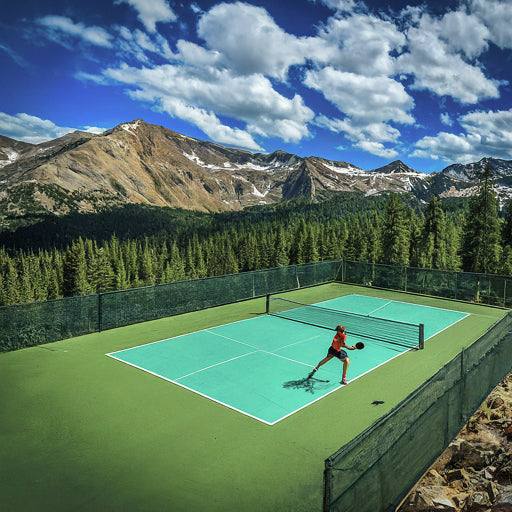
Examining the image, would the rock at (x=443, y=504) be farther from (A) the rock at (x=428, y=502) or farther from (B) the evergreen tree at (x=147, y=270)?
(B) the evergreen tree at (x=147, y=270)

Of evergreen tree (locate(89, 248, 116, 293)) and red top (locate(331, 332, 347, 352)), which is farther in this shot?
evergreen tree (locate(89, 248, 116, 293))

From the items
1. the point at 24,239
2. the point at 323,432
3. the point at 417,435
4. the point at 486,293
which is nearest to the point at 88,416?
the point at 323,432

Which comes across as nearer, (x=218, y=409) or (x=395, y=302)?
(x=218, y=409)

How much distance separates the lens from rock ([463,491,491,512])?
26.4 ft

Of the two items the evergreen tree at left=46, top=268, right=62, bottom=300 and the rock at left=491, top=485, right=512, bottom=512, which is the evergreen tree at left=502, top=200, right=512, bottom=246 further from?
the evergreen tree at left=46, top=268, right=62, bottom=300

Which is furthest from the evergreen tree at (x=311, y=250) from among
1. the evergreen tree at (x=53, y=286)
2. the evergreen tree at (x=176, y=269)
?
the evergreen tree at (x=53, y=286)

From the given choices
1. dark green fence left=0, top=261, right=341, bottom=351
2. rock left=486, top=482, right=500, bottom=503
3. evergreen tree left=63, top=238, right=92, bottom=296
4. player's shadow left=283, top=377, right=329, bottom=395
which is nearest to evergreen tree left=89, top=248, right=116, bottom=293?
evergreen tree left=63, top=238, right=92, bottom=296

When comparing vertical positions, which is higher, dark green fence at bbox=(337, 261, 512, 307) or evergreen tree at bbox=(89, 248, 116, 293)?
dark green fence at bbox=(337, 261, 512, 307)

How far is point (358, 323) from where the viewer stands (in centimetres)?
2130

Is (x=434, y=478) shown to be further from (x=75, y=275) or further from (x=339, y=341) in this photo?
(x=75, y=275)

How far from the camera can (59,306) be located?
18.1 meters

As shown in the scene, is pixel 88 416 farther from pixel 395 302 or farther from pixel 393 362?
pixel 395 302

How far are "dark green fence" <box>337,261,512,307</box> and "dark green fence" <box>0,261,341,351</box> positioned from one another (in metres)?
5.11

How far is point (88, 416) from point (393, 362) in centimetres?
1026
